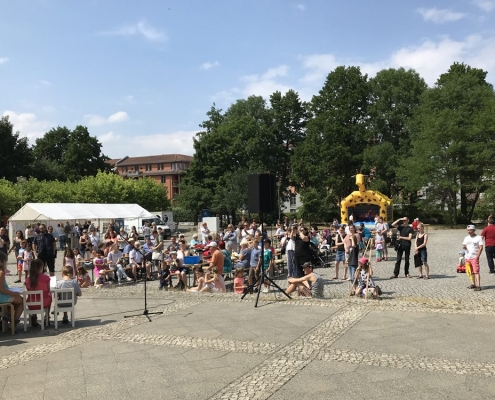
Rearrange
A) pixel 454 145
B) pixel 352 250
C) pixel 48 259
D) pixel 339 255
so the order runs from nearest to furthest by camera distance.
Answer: pixel 352 250 → pixel 339 255 → pixel 48 259 → pixel 454 145

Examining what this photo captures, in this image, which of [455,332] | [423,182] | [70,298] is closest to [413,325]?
[455,332]

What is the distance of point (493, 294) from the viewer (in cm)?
1038

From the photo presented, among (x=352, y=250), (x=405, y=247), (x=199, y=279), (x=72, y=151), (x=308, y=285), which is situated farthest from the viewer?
(x=72, y=151)

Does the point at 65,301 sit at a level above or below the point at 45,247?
below

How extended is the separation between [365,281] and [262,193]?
2848 millimetres

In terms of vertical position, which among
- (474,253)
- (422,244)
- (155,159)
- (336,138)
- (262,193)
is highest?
(155,159)

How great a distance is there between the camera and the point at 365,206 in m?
31.7

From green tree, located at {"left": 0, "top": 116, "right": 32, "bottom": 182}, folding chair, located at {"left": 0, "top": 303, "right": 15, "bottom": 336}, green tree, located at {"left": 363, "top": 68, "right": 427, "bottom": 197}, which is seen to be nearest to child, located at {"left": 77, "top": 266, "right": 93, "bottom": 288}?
folding chair, located at {"left": 0, "top": 303, "right": 15, "bottom": 336}

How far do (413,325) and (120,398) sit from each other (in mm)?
4458

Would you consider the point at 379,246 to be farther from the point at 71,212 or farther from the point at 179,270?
the point at 71,212

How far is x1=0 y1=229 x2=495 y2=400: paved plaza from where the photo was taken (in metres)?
4.98

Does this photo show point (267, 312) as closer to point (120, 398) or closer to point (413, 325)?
point (413, 325)

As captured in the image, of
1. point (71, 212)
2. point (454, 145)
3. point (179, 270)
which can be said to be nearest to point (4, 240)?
point (179, 270)

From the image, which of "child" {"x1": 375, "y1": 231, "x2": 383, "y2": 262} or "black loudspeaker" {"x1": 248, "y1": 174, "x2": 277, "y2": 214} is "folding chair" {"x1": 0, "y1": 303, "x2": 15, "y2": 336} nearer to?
"black loudspeaker" {"x1": 248, "y1": 174, "x2": 277, "y2": 214}
